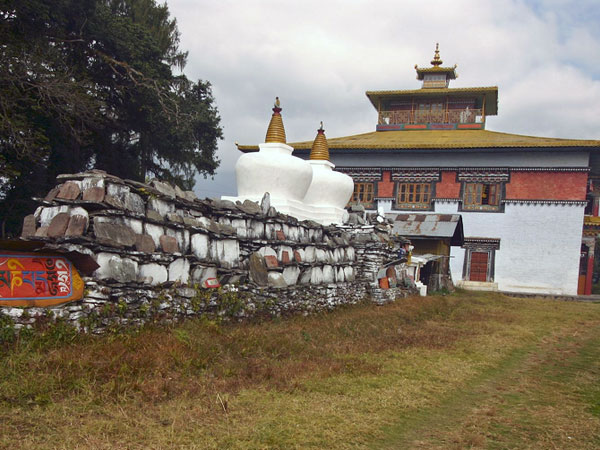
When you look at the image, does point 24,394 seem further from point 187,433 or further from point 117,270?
point 117,270

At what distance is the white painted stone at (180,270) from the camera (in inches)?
298

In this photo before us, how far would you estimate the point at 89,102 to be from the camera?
47.3 feet

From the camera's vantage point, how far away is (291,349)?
24.0 ft

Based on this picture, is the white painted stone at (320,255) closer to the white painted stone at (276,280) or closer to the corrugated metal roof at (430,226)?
the white painted stone at (276,280)

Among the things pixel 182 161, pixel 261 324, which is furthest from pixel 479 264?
pixel 261 324

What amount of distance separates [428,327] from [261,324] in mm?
4015

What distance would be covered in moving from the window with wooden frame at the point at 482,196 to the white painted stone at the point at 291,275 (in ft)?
64.7

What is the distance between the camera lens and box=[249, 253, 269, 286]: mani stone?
9172mm

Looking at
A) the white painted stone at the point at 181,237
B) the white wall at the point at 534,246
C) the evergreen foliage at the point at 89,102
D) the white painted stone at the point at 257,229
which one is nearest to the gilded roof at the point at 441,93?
the white wall at the point at 534,246

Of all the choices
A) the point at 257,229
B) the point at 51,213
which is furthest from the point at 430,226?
the point at 51,213

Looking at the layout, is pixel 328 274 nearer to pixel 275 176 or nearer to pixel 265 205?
pixel 265 205

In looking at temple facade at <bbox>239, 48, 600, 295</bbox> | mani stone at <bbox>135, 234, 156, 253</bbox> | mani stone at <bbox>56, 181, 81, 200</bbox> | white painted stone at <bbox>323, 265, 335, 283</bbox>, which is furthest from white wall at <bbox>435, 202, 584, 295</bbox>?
mani stone at <bbox>56, 181, 81, 200</bbox>

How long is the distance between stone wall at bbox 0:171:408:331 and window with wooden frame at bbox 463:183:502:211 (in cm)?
1798

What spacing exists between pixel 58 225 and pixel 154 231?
1.46 metres
